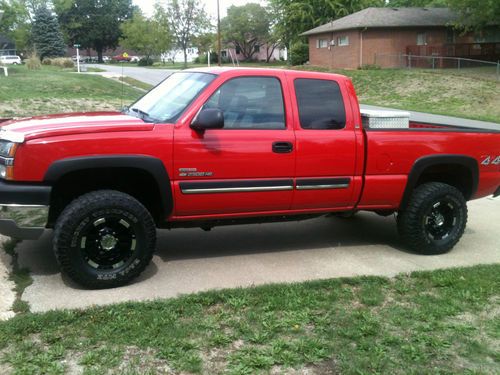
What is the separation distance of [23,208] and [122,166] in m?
0.81

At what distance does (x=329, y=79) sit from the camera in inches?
218

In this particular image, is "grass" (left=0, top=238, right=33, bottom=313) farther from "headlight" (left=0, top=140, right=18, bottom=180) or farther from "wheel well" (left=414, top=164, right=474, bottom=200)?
"wheel well" (left=414, top=164, right=474, bottom=200)

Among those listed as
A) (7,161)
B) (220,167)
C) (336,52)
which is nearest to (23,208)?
(7,161)

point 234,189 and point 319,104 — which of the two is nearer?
point 234,189

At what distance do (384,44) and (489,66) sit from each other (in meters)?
7.14

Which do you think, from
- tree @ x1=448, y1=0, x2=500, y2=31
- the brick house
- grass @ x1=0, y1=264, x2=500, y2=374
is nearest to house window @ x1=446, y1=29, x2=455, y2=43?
the brick house

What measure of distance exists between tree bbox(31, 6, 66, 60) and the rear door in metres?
68.1

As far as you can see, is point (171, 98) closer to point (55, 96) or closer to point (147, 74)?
point (55, 96)

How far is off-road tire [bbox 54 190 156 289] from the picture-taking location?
449 cm

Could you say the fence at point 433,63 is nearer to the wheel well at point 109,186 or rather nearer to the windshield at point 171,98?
the windshield at point 171,98

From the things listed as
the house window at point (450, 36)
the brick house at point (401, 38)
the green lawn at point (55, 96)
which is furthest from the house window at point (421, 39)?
the green lawn at point (55, 96)

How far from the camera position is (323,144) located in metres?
5.27

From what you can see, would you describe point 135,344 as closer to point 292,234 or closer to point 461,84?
point 292,234

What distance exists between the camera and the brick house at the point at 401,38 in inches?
1587
